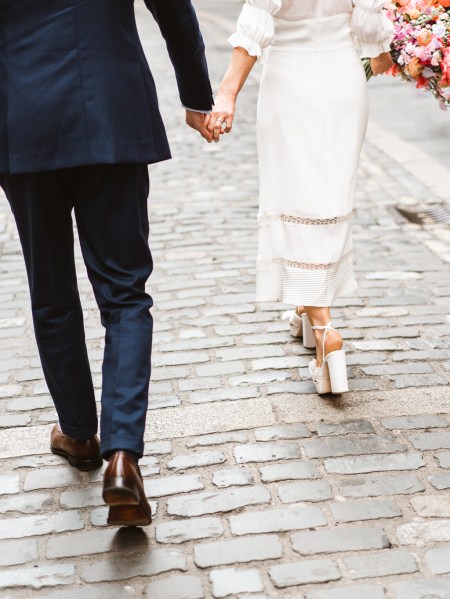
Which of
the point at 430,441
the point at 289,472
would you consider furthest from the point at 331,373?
the point at 289,472

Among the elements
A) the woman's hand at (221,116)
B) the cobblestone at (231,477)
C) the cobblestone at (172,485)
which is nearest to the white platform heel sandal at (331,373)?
the cobblestone at (231,477)

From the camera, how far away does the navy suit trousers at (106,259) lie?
2994mm

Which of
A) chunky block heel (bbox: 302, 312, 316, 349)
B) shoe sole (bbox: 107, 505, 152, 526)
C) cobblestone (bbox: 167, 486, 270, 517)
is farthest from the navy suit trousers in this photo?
chunky block heel (bbox: 302, 312, 316, 349)

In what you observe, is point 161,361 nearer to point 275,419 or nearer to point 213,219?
point 275,419

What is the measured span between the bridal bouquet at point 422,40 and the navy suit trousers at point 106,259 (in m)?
1.49

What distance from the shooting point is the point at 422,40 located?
398 cm

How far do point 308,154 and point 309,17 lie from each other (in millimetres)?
505

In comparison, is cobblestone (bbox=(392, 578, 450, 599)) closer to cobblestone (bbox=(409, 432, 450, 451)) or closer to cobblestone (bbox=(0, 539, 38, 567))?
cobblestone (bbox=(409, 432, 450, 451))

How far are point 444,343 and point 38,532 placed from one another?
86.8 inches

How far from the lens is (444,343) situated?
456 centimetres

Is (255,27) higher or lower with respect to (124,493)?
higher

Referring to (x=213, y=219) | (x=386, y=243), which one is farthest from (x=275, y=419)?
(x=213, y=219)

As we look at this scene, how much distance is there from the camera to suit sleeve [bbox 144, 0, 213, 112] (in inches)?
118

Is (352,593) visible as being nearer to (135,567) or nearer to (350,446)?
(135,567)
